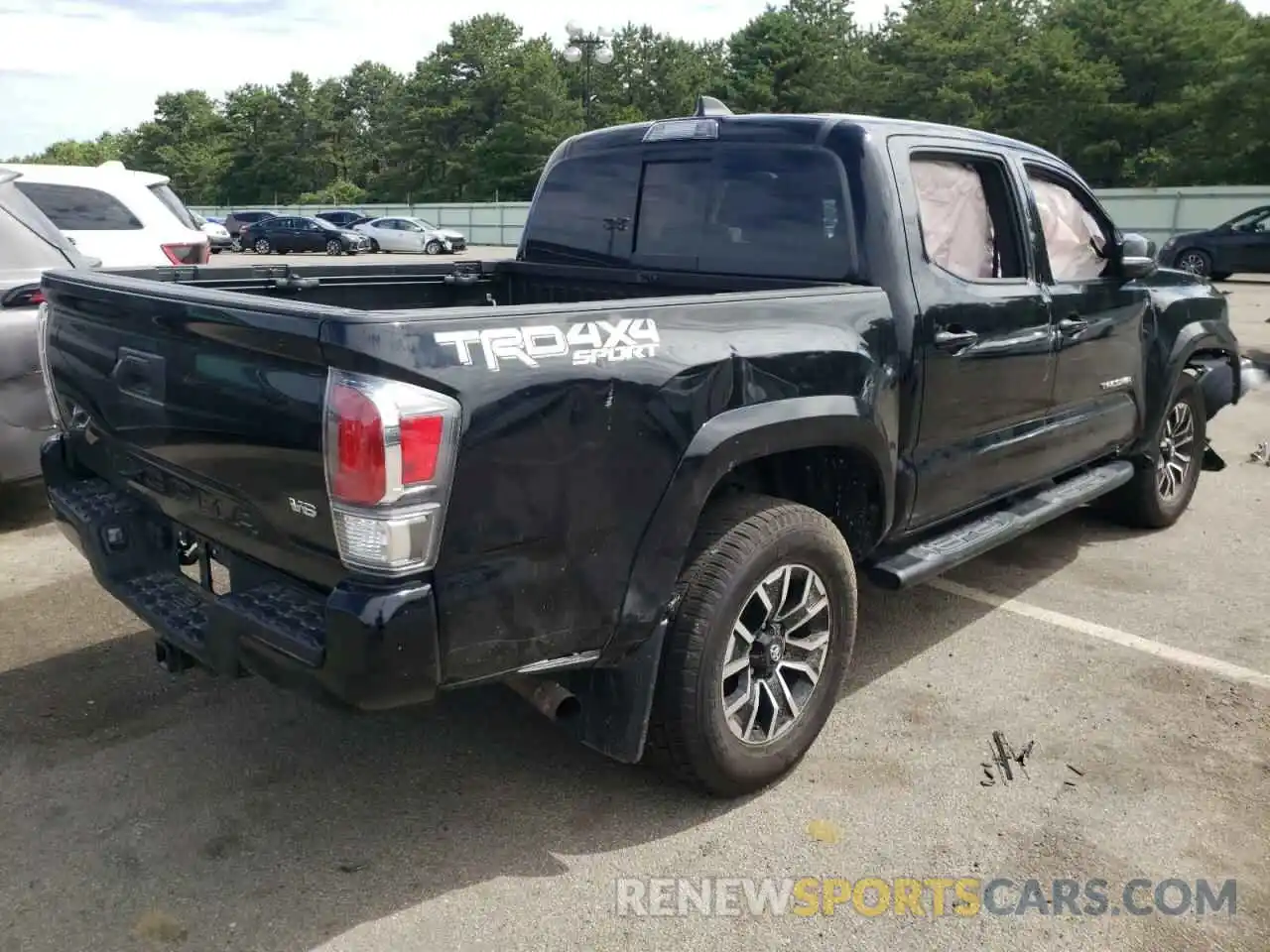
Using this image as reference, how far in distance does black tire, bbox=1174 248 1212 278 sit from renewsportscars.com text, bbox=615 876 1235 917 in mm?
21829

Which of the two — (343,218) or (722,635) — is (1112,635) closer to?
(722,635)

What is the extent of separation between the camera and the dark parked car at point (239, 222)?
124 ft

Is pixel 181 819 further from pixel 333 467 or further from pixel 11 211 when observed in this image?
pixel 11 211

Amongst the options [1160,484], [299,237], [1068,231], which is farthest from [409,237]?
[1068,231]

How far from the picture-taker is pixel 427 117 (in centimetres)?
6631

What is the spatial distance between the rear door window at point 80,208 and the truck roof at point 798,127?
19.3 feet

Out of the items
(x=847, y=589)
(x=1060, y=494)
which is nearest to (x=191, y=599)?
(x=847, y=589)

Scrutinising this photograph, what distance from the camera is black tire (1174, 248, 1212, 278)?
21703mm

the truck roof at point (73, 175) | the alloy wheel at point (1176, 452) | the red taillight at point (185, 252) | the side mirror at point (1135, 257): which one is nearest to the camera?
the side mirror at point (1135, 257)

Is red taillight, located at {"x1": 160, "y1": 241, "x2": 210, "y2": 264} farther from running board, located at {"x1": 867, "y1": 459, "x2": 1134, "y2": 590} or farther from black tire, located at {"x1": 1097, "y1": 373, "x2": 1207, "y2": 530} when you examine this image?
black tire, located at {"x1": 1097, "y1": 373, "x2": 1207, "y2": 530}

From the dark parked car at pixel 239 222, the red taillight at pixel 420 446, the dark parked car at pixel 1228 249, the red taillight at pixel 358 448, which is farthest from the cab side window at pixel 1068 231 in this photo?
the dark parked car at pixel 239 222

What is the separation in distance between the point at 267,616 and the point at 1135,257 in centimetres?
413

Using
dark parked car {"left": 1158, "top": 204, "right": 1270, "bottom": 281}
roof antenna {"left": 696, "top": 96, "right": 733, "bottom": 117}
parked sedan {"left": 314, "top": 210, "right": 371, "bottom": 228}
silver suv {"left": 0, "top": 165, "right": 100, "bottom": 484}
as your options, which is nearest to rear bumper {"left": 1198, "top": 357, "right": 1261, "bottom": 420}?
roof antenna {"left": 696, "top": 96, "right": 733, "bottom": 117}

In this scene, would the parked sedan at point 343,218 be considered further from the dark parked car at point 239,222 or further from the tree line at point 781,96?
the tree line at point 781,96
